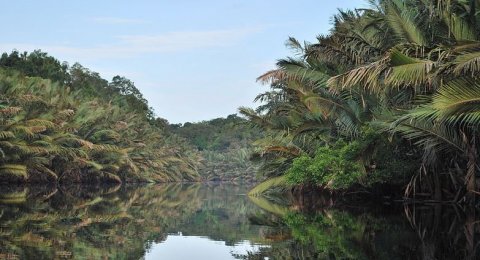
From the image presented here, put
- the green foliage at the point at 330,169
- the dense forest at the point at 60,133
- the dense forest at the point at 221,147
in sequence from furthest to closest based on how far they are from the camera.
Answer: the dense forest at the point at 221,147 → the dense forest at the point at 60,133 → the green foliage at the point at 330,169

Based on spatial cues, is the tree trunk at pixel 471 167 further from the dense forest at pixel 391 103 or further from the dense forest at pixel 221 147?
the dense forest at pixel 221 147

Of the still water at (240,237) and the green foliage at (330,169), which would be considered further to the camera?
the green foliage at (330,169)

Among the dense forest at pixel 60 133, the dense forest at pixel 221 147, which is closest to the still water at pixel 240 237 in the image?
the dense forest at pixel 60 133

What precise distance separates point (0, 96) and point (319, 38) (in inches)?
736

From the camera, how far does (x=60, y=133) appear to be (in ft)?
108

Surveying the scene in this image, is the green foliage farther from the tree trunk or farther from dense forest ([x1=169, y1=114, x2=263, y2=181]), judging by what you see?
dense forest ([x1=169, y1=114, x2=263, y2=181])

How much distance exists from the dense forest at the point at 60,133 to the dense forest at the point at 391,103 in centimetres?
1274

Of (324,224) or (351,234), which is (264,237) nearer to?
(351,234)

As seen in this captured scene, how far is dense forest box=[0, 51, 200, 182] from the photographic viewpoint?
94.4 feet

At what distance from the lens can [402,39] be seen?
13.5 m

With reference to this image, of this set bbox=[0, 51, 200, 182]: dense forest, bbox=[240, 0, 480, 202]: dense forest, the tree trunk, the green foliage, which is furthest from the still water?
bbox=[0, 51, 200, 182]: dense forest

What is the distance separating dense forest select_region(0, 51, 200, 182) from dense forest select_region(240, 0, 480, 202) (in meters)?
12.7

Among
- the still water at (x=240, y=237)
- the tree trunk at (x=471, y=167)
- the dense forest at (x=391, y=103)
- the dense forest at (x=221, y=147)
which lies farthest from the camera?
the dense forest at (x=221, y=147)

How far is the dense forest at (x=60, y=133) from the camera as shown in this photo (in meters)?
28.8
